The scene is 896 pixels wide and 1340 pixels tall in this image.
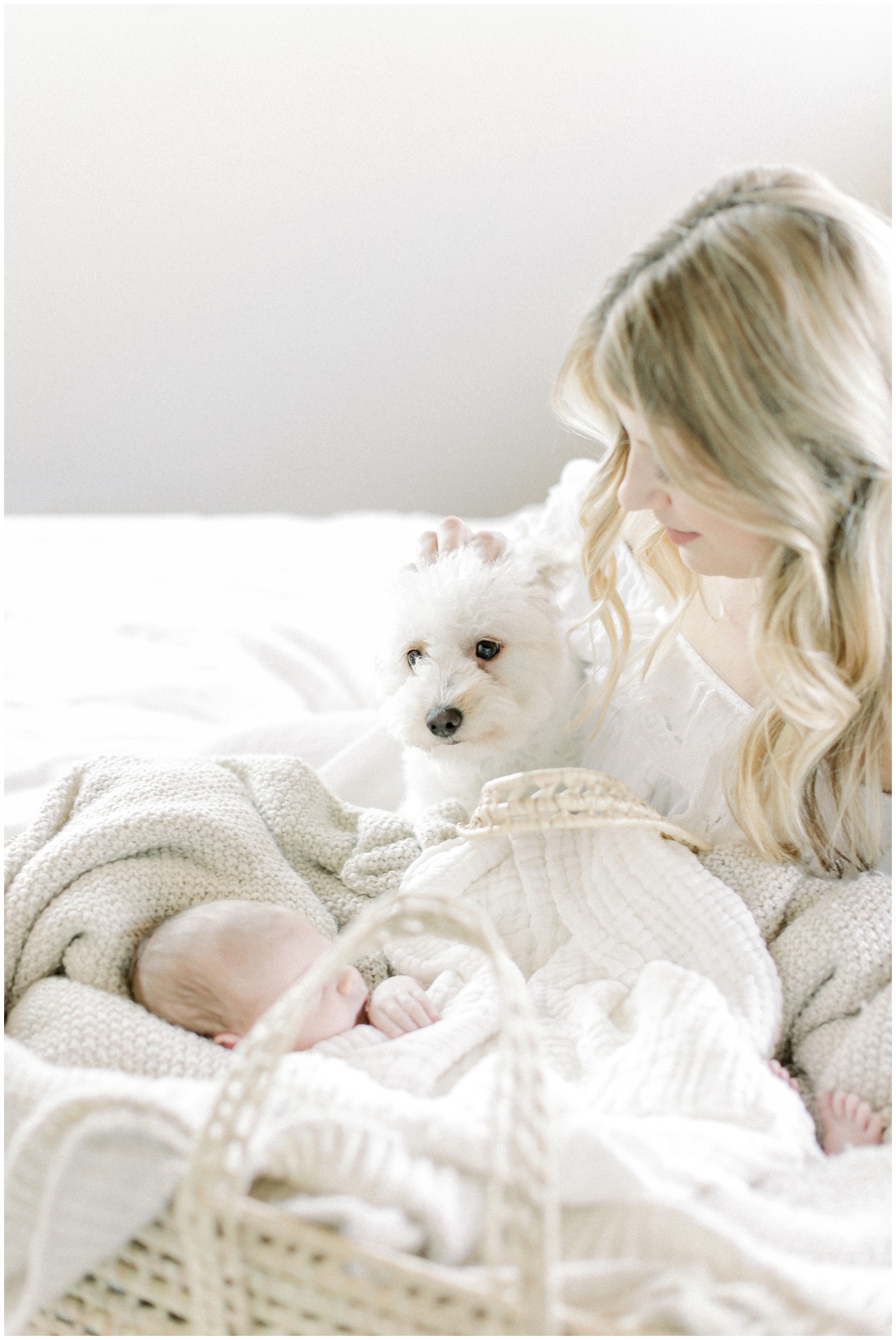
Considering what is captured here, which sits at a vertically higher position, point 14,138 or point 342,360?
point 14,138

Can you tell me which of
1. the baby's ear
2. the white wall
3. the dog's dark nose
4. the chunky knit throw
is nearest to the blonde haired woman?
the dog's dark nose

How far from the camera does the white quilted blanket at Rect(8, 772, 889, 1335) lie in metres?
0.63

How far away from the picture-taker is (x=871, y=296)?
889mm

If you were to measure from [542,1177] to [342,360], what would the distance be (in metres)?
2.83

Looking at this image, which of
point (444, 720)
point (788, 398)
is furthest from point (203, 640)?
point (788, 398)

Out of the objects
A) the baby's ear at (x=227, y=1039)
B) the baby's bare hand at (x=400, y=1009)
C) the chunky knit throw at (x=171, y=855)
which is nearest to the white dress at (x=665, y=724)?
the chunky knit throw at (x=171, y=855)

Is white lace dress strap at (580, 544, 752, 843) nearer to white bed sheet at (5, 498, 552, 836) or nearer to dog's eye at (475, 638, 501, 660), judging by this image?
dog's eye at (475, 638, 501, 660)

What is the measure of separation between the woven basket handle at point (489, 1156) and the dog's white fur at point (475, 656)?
1.53ft

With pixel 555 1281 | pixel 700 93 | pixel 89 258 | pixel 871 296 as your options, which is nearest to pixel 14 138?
pixel 89 258

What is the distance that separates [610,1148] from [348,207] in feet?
9.08

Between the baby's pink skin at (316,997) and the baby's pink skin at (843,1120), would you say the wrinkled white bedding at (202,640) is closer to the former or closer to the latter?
the baby's pink skin at (316,997)

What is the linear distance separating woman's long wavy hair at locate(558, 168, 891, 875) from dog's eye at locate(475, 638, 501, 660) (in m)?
0.28

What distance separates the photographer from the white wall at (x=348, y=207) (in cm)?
274

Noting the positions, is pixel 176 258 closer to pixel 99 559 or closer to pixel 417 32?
pixel 417 32
